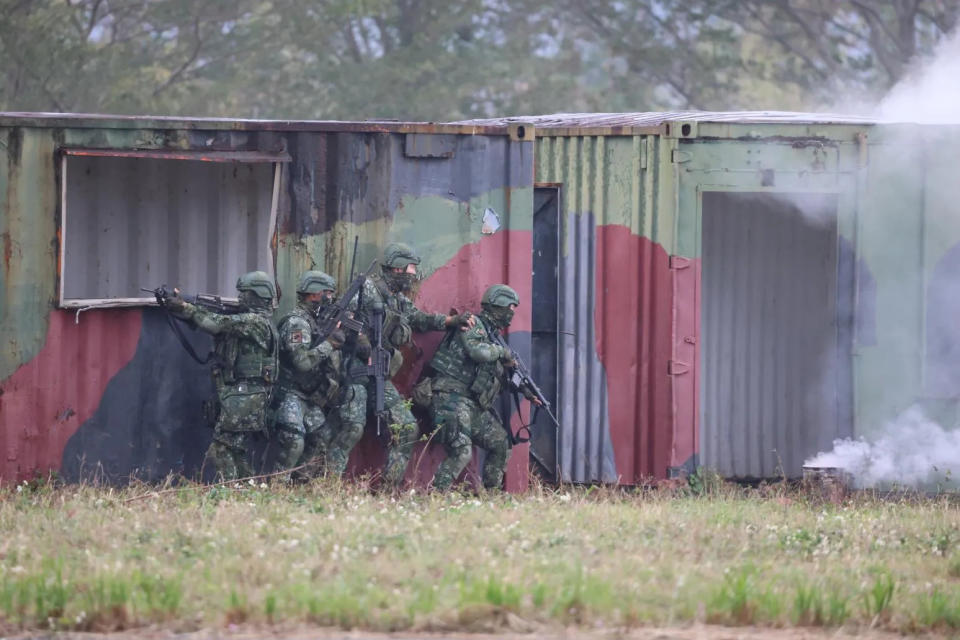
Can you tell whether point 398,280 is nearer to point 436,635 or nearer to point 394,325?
point 394,325

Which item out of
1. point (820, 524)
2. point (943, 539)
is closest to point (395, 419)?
point (820, 524)

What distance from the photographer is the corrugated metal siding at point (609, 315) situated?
32.4 ft

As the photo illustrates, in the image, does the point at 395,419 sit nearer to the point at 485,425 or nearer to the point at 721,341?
the point at 485,425

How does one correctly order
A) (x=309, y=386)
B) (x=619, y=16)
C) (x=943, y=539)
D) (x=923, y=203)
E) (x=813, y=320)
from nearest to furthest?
(x=943, y=539) → (x=309, y=386) → (x=923, y=203) → (x=813, y=320) → (x=619, y=16)

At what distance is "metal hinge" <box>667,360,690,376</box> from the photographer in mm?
9781

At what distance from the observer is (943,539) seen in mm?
7555

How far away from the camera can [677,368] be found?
979cm

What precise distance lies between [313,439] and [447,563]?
2.92m

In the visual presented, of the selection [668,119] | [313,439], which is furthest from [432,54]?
[313,439]

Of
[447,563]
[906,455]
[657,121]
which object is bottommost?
[447,563]

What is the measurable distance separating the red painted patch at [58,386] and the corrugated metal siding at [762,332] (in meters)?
4.94

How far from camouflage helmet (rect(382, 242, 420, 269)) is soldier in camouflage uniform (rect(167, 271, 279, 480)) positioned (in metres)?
0.82

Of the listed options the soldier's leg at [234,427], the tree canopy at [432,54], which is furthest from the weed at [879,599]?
the tree canopy at [432,54]

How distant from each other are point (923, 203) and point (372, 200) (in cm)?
388
